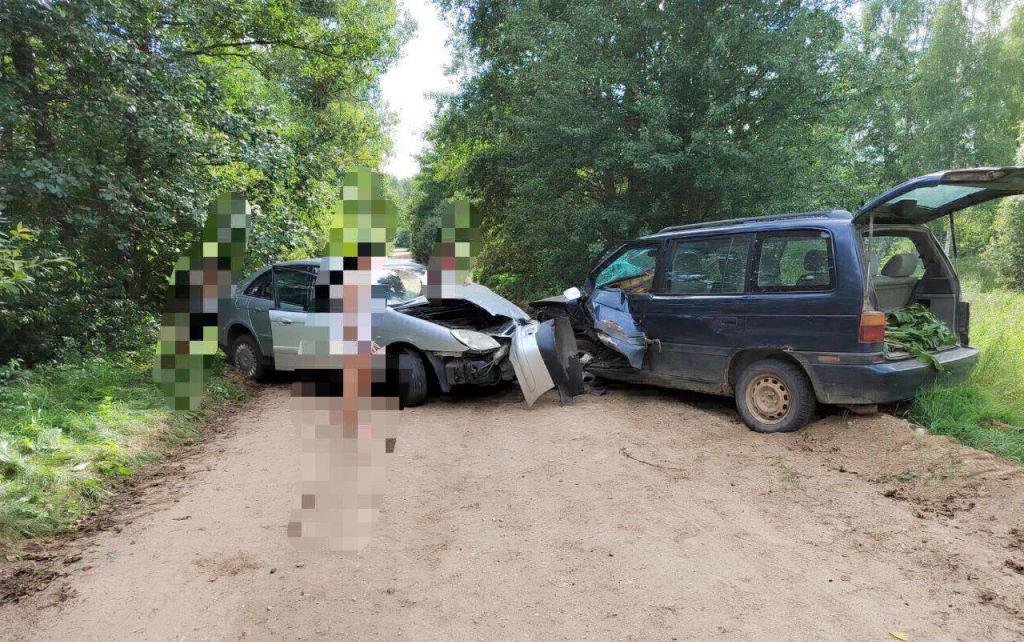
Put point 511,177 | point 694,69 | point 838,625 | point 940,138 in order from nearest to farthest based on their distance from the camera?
point 838,625 < point 694,69 < point 511,177 < point 940,138

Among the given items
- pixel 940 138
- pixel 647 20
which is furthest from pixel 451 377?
pixel 940 138

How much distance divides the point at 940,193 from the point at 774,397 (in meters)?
2.37

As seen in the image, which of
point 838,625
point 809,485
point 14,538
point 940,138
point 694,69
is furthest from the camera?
point 940,138

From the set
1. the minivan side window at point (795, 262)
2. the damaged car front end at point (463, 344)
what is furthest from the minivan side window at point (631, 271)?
the minivan side window at point (795, 262)

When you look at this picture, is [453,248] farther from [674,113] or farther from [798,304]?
[674,113]

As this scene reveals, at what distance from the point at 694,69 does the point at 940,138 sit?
71.7ft

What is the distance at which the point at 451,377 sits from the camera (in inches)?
271

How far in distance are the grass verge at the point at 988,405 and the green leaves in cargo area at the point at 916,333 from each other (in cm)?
37

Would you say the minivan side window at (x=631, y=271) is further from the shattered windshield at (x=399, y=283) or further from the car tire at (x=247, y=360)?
the car tire at (x=247, y=360)

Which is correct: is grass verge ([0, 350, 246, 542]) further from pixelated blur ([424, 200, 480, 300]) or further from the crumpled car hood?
the crumpled car hood

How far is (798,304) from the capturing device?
5.46m

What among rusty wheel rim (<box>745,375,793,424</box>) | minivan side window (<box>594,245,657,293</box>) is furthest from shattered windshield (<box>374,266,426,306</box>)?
rusty wheel rim (<box>745,375,793,424</box>)

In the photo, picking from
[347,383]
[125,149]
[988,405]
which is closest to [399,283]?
[347,383]

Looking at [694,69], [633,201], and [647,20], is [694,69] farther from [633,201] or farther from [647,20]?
[633,201]
